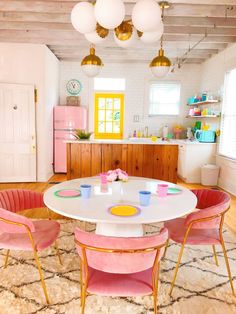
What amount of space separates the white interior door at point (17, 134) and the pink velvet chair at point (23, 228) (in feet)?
10.7

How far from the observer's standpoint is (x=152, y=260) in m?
1.37

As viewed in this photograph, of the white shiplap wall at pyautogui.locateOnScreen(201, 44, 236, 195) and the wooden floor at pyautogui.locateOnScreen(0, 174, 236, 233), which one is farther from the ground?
the white shiplap wall at pyautogui.locateOnScreen(201, 44, 236, 195)

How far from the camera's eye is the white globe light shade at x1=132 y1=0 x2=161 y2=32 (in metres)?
1.72

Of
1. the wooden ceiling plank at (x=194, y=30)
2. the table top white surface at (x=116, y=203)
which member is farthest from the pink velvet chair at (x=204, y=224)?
the wooden ceiling plank at (x=194, y=30)

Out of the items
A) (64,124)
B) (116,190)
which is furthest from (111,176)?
(64,124)

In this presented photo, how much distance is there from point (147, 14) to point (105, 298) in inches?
80.7

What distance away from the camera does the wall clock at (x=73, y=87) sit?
6.75m

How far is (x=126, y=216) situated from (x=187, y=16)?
3.55 m

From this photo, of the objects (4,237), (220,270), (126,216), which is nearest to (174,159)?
(220,270)

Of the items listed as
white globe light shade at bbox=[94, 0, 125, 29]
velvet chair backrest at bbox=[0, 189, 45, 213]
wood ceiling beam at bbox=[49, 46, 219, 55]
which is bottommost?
velvet chair backrest at bbox=[0, 189, 45, 213]

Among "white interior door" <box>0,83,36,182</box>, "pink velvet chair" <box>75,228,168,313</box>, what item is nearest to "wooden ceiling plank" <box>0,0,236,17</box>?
"white interior door" <box>0,83,36,182</box>

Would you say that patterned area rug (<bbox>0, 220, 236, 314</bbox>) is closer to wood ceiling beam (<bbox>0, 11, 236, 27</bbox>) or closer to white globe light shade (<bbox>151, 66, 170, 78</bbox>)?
white globe light shade (<bbox>151, 66, 170, 78</bbox>)

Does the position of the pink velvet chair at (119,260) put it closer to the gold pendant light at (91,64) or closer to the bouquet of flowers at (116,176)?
the bouquet of flowers at (116,176)

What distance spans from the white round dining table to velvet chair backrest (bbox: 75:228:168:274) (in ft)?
0.64
